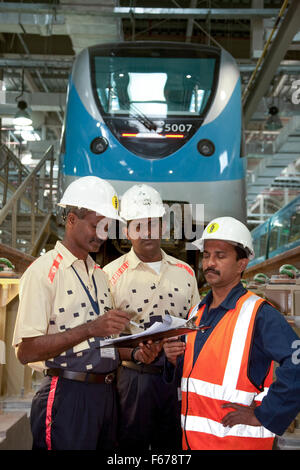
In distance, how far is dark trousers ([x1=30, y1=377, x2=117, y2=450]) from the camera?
8.13 feet

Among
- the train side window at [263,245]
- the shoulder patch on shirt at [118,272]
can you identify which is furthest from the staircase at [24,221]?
the train side window at [263,245]

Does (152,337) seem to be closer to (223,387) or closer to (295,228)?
(223,387)

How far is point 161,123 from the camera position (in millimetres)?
6652

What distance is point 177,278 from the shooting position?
3.58 m

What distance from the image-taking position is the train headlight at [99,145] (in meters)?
6.45

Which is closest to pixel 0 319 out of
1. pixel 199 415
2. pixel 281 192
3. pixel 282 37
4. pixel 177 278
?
pixel 177 278

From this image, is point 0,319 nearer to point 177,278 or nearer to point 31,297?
point 177,278

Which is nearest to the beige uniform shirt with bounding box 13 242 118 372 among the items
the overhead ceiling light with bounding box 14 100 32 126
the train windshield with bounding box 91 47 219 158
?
the train windshield with bounding box 91 47 219 158

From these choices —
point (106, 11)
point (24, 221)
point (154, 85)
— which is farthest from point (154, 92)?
point (24, 221)

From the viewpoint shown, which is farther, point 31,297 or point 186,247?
point 186,247

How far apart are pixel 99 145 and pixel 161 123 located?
0.85m

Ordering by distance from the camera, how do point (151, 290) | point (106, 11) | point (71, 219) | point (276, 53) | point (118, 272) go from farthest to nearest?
point (276, 53)
point (106, 11)
point (118, 272)
point (151, 290)
point (71, 219)

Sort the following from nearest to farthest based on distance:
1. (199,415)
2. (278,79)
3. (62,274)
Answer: (199,415) → (62,274) → (278,79)

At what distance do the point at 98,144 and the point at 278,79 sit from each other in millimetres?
12513
